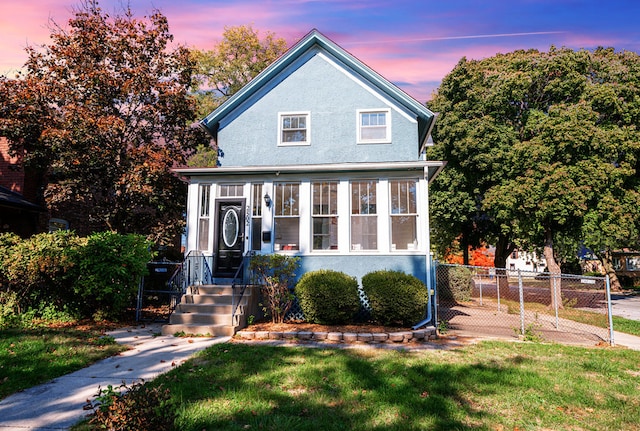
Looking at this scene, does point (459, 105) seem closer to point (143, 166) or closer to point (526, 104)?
point (526, 104)

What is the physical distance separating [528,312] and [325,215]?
876cm

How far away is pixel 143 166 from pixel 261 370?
26.0 feet

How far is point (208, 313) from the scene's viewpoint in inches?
344

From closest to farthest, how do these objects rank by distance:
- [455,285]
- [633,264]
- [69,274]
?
[69,274] → [455,285] → [633,264]

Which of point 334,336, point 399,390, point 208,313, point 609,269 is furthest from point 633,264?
point 399,390

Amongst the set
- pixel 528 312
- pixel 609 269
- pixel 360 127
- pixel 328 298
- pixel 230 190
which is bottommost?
pixel 528 312

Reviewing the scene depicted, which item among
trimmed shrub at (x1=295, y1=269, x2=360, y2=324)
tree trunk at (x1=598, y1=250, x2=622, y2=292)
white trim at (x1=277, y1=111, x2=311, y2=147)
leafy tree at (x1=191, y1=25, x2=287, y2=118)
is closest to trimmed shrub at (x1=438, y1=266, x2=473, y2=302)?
trimmed shrub at (x1=295, y1=269, x2=360, y2=324)

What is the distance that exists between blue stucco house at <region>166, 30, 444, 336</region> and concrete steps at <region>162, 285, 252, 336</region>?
3.65 feet

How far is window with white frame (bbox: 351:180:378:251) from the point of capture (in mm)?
10109

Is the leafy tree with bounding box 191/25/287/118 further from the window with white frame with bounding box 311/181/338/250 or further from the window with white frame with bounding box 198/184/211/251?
the window with white frame with bounding box 311/181/338/250

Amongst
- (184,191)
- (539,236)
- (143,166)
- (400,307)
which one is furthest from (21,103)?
(539,236)

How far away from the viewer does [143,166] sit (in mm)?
11070

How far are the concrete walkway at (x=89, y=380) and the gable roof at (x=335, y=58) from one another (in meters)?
6.74

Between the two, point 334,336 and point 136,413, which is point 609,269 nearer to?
point 334,336
